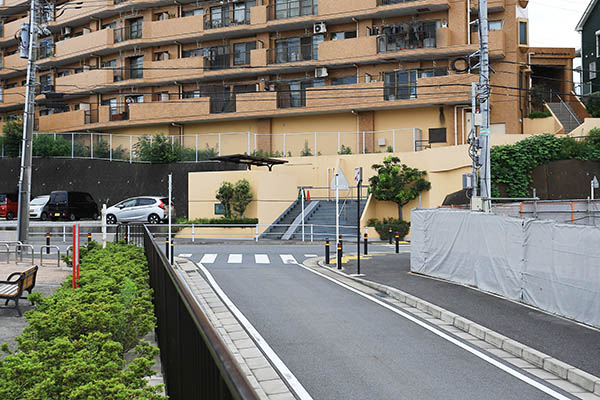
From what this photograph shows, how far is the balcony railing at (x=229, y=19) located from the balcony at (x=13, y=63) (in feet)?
66.3

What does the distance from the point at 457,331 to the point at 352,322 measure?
1860 millimetres

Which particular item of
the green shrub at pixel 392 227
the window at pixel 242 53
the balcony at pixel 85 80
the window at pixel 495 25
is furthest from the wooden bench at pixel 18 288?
the balcony at pixel 85 80

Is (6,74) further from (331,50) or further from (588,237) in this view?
(588,237)

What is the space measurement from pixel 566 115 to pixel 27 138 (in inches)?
1360

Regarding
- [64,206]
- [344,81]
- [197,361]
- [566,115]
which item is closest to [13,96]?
[64,206]

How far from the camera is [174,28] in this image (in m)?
46.8

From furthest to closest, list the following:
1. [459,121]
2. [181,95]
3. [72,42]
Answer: [72,42]
[181,95]
[459,121]

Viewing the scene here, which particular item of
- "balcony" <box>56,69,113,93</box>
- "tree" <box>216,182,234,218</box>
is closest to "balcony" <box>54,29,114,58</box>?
"balcony" <box>56,69,113,93</box>

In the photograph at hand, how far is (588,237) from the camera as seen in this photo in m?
10.3

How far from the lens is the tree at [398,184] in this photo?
33031mm

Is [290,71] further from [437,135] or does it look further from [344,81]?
[437,135]

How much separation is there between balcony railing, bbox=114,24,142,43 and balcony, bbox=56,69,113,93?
2808 mm

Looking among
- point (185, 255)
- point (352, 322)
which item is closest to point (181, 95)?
point (185, 255)

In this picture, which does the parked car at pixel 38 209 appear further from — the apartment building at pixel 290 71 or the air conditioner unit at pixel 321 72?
the air conditioner unit at pixel 321 72
